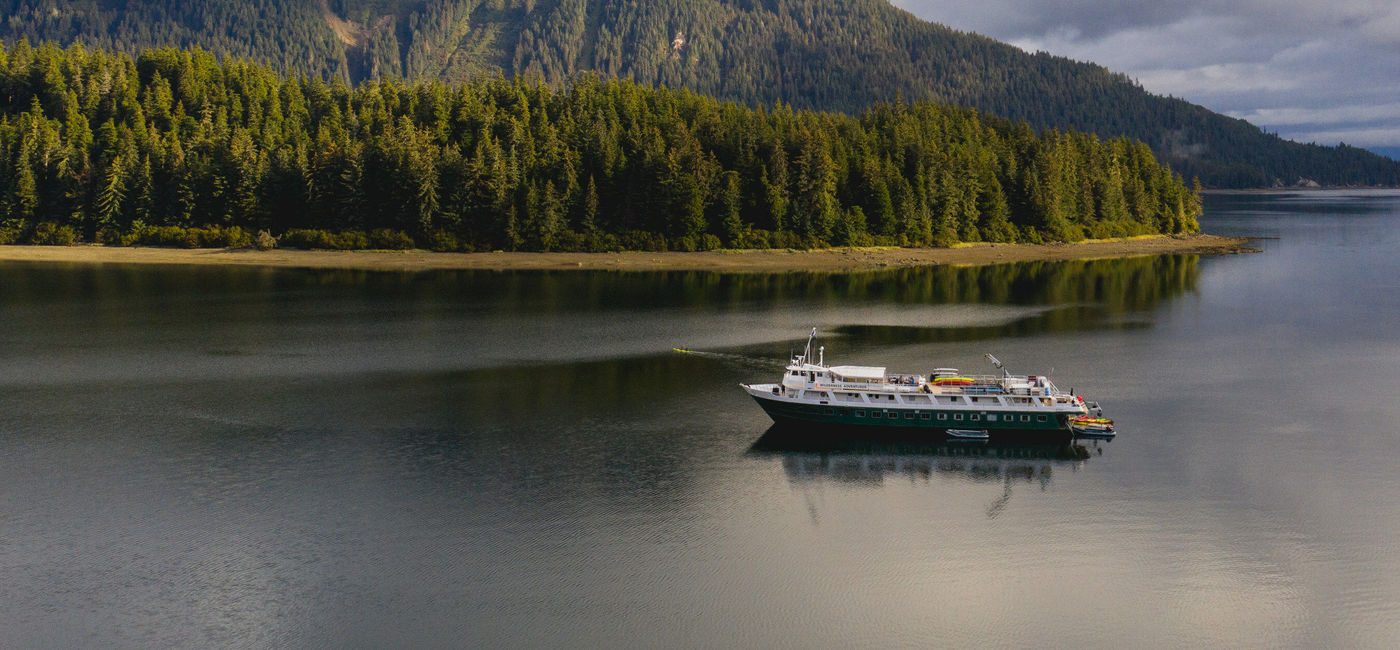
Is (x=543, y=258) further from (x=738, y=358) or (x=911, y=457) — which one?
(x=911, y=457)

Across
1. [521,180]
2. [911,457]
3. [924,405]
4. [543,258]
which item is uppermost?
[521,180]

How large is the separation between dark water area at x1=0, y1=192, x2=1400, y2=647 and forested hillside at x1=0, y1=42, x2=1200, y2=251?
70896 millimetres

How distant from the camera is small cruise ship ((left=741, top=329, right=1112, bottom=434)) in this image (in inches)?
2221

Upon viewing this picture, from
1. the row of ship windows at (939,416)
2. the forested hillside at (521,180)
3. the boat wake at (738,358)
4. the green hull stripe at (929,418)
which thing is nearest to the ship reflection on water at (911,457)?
the green hull stripe at (929,418)

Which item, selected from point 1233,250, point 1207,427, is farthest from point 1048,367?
point 1233,250

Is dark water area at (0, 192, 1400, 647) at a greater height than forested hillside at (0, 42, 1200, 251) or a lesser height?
lesser

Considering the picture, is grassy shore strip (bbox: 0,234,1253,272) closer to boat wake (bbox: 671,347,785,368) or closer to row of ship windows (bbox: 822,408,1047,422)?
boat wake (bbox: 671,347,785,368)

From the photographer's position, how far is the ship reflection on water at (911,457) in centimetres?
5062

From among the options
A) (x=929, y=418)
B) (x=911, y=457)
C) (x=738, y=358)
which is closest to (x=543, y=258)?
(x=738, y=358)

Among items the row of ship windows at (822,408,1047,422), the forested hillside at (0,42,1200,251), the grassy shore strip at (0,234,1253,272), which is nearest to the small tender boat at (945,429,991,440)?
the row of ship windows at (822,408,1047,422)

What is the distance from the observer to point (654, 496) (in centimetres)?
4609

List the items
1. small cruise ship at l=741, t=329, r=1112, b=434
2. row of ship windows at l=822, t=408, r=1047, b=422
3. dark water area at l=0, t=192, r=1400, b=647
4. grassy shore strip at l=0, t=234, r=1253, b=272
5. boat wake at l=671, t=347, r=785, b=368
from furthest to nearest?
grassy shore strip at l=0, t=234, r=1253, b=272 → boat wake at l=671, t=347, r=785, b=368 → row of ship windows at l=822, t=408, r=1047, b=422 → small cruise ship at l=741, t=329, r=1112, b=434 → dark water area at l=0, t=192, r=1400, b=647

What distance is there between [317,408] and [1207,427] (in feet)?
168

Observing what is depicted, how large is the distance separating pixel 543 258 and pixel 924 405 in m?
103
